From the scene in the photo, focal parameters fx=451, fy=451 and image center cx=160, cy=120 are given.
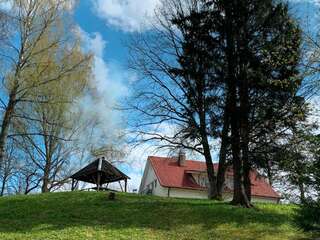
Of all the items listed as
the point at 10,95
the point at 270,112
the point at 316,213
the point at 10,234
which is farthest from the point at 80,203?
the point at 316,213

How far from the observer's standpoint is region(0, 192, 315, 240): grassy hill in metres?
11.5

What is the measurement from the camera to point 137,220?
1297 cm

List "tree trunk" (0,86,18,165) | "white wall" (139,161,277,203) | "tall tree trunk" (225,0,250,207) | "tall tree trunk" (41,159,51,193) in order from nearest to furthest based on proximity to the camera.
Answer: "tall tree trunk" (225,0,250,207), "tree trunk" (0,86,18,165), "tall tree trunk" (41,159,51,193), "white wall" (139,161,277,203)

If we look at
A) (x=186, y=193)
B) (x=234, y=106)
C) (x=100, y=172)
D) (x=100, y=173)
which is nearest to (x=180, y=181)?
(x=186, y=193)

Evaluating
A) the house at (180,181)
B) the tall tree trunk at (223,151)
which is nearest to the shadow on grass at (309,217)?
the tall tree trunk at (223,151)

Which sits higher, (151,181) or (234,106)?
(151,181)

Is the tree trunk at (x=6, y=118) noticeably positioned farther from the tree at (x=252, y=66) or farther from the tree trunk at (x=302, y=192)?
the tree trunk at (x=302, y=192)

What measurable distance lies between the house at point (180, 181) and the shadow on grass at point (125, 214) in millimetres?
20366

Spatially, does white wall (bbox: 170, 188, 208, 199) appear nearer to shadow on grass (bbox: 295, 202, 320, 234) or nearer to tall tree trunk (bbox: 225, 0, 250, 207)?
tall tree trunk (bbox: 225, 0, 250, 207)

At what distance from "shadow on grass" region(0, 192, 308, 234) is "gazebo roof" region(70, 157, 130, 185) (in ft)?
18.2

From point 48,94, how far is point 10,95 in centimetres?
169

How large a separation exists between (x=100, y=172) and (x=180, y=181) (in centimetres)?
1632

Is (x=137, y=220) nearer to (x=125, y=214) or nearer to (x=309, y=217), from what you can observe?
(x=125, y=214)

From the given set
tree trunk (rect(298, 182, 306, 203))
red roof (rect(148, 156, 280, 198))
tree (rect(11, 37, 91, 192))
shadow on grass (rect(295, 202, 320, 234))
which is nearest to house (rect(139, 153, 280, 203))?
red roof (rect(148, 156, 280, 198))
